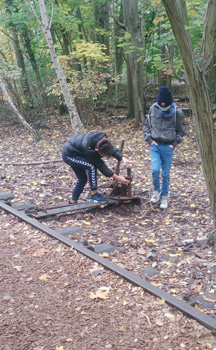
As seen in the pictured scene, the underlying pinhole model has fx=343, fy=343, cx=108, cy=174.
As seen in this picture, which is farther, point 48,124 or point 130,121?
point 48,124

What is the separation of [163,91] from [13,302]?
4337 mm

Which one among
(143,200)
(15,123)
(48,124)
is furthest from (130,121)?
(143,200)

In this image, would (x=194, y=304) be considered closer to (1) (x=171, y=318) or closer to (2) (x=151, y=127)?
(1) (x=171, y=318)

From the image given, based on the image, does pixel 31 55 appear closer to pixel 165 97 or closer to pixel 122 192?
pixel 122 192

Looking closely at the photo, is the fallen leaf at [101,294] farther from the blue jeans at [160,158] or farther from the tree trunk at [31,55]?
the tree trunk at [31,55]

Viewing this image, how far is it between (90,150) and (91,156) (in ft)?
0.38

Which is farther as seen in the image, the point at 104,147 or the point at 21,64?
the point at 21,64

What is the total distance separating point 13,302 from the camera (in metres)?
3.41

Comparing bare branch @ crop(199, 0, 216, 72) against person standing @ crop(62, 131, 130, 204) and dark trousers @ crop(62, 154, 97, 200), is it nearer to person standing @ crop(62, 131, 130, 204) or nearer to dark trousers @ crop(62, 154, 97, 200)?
person standing @ crop(62, 131, 130, 204)

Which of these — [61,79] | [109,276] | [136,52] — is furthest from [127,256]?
[136,52]

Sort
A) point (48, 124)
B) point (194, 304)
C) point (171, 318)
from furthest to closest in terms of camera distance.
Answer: point (48, 124)
point (194, 304)
point (171, 318)

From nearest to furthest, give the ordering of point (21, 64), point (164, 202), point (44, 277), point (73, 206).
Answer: point (44, 277) → point (73, 206) → point (164, 202) → point (21, 64)

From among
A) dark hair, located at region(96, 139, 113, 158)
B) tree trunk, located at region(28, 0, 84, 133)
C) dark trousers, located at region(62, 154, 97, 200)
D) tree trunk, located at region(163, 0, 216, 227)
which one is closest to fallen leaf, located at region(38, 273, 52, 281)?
tree trunk, located at region(163, 0, 216, 227)

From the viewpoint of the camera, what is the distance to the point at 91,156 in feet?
19.9
